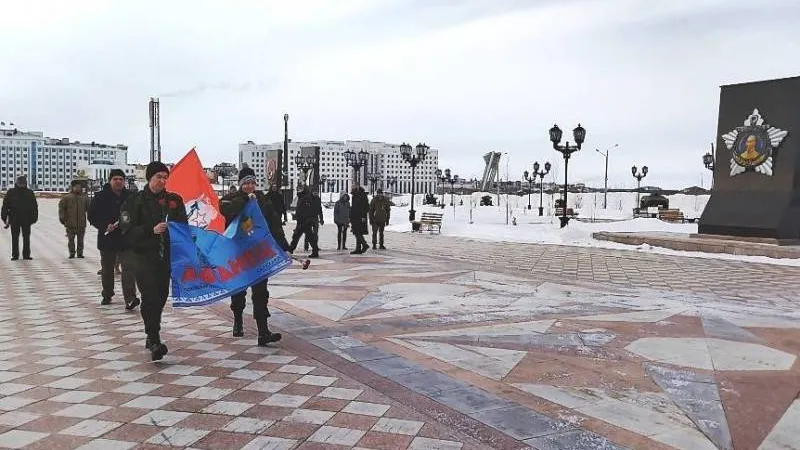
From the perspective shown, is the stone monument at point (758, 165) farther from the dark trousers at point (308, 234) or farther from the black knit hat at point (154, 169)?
the black knit hat at point (154, 169)

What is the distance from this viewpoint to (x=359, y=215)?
15383 mm

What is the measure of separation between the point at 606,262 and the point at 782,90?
7.11 metres

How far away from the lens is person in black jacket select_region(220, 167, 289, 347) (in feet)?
19.9

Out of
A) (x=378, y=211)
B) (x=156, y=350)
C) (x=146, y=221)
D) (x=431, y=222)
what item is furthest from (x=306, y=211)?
(x=431, y=222)

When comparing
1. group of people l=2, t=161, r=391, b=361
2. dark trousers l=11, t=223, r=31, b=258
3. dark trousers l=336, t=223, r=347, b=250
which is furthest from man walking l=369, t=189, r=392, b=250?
group of people l=2, t=161, r=391, b=361

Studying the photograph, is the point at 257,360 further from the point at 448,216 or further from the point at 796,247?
the point at 448,216

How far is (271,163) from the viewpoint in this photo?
33.2 m

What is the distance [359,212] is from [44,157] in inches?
6252

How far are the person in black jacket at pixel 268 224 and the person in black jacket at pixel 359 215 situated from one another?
8.85 meters

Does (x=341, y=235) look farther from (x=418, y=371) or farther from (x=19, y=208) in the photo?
(x=418, y=371)

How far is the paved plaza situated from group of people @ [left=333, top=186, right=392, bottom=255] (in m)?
5.58

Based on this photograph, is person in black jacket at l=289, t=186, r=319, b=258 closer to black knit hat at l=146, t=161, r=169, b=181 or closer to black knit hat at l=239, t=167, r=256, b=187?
black knit hat at l=239, t=167, r=256, b=187

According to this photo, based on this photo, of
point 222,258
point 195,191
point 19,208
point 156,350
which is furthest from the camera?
point 19,208

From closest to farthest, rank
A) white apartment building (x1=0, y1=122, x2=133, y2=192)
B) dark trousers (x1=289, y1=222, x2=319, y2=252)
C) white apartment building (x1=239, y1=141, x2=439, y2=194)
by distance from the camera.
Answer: dark trousers (x1=289, y1=222, x2=319, y2=252) < white apartment building (x1=239, y1=141, x2=439, y2=194) < white apartment building (x1=0, y1=122, x2=133, y2=192)
